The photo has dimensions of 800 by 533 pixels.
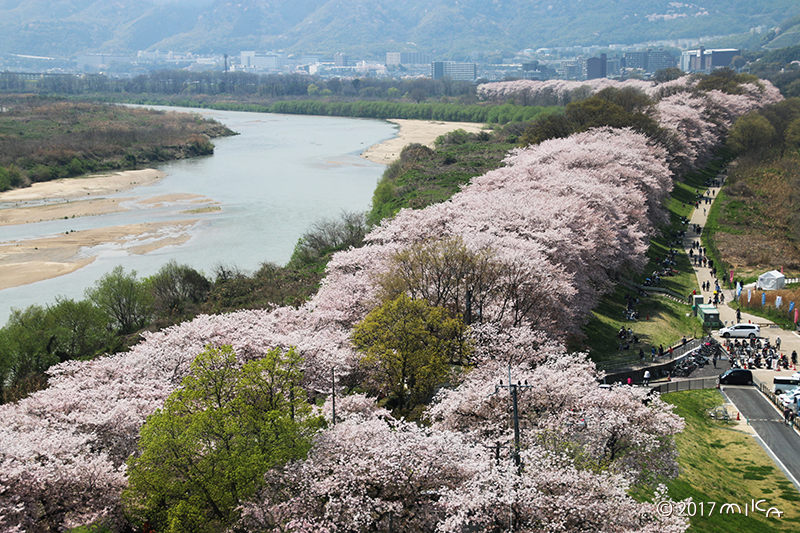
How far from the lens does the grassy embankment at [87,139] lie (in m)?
91.8

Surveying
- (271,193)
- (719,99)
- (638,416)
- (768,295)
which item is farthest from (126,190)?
(719,99)

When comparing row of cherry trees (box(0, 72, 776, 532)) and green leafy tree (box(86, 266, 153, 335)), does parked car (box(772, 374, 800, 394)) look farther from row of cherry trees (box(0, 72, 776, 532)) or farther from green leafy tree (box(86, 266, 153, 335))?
green leafy tree (box(86, 266, 153, 335))

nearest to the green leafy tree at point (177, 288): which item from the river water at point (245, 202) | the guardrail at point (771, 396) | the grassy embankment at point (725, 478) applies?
the river water at point (245, 202)

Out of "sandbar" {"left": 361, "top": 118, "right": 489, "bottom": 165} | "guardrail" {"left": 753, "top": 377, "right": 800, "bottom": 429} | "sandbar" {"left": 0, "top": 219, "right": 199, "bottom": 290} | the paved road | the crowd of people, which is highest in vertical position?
"sandbar" {"left": 361, "top": 118, "right": 489, "bottom": 165}

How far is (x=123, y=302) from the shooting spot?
124 feet

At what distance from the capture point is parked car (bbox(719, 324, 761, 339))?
116 feet

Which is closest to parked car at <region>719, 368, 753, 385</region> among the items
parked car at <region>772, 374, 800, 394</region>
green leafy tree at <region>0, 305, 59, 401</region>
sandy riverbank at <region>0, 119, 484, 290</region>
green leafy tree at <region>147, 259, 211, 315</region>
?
parked car at <region>772, 374, 800, 394</region>

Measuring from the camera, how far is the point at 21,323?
33.1 metres

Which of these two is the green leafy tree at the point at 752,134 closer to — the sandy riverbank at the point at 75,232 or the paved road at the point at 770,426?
the sandy riverbank at the point at 75,232

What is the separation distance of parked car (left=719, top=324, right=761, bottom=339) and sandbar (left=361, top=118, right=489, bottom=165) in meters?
71.5

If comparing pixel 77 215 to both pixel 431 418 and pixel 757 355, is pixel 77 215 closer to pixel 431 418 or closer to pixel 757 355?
pixel 431 418

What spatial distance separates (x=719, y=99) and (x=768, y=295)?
2753 inches

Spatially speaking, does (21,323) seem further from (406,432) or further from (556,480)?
(556,480)

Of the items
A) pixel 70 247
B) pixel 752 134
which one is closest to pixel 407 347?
pixel 70 247
